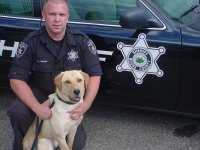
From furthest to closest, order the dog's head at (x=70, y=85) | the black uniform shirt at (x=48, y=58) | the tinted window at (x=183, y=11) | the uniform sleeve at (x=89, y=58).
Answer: the tinted window at (x=183, y=11) < the uniform sleeve at (x=89, y=58) < the black uniform shirt at (x=48, y=58) < the dog's head at (x=70, y=85)

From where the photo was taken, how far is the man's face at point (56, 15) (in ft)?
11.8

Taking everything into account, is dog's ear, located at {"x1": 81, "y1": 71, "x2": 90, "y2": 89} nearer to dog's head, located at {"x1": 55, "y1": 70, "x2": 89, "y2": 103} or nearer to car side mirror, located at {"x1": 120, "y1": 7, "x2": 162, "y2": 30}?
dog's head, located at {"x1": 55, "y1": 70, "x2": 89, "y2": 103}

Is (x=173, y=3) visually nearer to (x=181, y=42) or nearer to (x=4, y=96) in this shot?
(x=181, y=42)

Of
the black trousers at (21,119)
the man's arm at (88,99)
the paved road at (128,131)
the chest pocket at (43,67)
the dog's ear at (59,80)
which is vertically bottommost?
the paved road at (128,131)

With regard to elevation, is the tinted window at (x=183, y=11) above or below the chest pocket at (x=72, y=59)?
above

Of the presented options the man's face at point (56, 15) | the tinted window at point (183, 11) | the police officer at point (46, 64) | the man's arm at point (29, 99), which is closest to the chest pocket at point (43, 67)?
the police officer at point (46, 64)

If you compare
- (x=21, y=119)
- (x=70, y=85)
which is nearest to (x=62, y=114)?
(x=70, y=85)

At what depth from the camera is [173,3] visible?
4.57 meters

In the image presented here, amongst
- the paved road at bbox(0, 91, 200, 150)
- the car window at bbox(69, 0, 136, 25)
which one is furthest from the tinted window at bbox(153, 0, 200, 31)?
the paved road at bbox(0, 91, 200, 150)

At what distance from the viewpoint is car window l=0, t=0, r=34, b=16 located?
468 centimetres

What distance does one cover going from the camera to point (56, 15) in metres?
3.61

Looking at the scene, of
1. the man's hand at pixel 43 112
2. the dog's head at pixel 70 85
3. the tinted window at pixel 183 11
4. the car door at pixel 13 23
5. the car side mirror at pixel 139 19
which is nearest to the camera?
the dog's head at pixel 70 85

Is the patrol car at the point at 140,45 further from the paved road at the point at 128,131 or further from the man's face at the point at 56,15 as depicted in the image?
the man's face at the point at 56,15

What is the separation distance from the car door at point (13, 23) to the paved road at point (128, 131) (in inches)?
26.7
